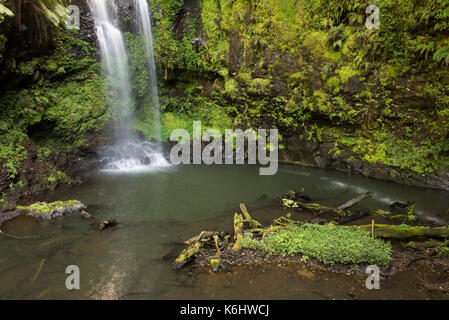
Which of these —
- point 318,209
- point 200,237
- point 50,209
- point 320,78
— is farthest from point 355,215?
point 50,209

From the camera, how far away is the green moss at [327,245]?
15.9ft

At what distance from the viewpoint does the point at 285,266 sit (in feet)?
16.1

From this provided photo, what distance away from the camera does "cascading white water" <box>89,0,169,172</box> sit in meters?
11.6

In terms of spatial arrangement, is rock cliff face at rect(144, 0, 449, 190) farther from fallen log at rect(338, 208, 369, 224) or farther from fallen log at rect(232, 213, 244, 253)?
fallen log at rect(232, 213, 244, 253)

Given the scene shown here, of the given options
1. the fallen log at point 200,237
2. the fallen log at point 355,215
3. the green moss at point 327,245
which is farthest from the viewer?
the fallen log at point 355,215

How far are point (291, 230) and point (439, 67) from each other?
302 inches

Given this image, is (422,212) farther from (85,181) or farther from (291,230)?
(85,181)

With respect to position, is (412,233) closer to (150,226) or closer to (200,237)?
(200,237)

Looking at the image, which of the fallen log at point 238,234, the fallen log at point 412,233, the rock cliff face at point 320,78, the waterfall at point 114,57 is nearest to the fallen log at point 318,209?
the fallen log at point 412,233

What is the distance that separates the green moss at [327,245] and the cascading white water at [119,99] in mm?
7928

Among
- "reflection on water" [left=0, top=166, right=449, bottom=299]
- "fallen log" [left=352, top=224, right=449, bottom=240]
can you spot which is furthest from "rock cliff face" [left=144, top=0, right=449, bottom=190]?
"fallen log" [left=352, top=224, right=449, bottom=240]

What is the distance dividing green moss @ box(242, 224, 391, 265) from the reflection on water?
486mm

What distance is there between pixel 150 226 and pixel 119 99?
818 centimetres

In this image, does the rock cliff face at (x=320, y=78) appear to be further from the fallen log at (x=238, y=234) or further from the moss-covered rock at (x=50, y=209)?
the moss-covered rock at (x=50, y=209)
